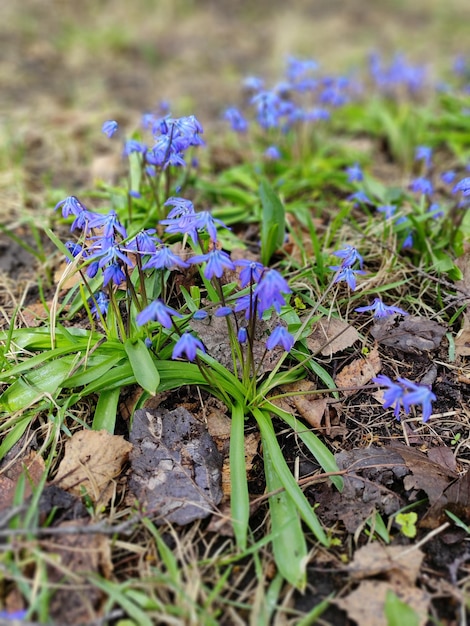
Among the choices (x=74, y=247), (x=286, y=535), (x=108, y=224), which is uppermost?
(x=108, y=224)

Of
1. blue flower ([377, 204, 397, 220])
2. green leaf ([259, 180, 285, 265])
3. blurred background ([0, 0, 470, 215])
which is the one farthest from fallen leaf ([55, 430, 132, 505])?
blurred background ([0, 0, 470, 215])

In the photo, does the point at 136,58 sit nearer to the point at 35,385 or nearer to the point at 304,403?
the point at 35,385

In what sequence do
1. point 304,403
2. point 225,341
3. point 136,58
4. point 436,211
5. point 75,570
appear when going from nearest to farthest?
point 75,570
point 304,403
point 225,341
point 436,211
point 136,58

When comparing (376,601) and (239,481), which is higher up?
(239,481)

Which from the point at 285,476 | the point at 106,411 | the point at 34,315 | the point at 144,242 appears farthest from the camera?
the point at 34,315

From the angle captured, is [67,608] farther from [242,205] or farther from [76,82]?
[76,82]

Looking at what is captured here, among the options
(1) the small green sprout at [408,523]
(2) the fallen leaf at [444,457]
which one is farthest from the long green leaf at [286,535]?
(2) the fallen leaf at [444,457]

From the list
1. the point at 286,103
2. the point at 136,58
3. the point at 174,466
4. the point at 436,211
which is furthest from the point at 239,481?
the point at 136,58
